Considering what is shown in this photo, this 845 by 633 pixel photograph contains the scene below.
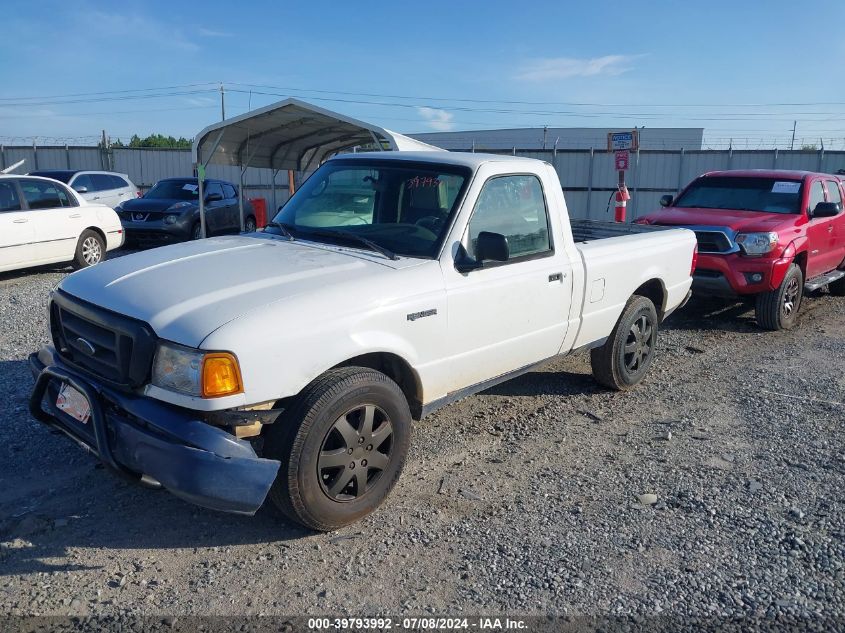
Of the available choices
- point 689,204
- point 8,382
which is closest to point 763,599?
point 8,382

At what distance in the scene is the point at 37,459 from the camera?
4.32 m

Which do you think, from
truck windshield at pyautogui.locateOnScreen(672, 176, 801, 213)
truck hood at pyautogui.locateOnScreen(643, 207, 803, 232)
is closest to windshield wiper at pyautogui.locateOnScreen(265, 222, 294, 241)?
truck hood at pyautogui.locateOnScreen(643, 207, 803, 232)

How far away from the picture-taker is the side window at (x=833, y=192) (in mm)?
9656

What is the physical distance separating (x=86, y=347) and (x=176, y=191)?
12407mm

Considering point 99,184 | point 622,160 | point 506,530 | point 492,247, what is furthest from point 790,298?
point 99,184

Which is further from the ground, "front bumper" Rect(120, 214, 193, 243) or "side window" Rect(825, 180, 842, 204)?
"side window" Rect(825, 180, 842, 204)

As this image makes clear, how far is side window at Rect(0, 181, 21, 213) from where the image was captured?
9961mm

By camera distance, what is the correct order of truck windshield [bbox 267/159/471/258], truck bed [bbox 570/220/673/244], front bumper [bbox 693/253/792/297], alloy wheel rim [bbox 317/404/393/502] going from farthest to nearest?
front bumper [bbox 693/253/792/297] → truck bed [bbox 570/220/673/244] → truck windshield [bbox 267/159/471/258] → alloy wheel rim [bbox 317/404/393/502]

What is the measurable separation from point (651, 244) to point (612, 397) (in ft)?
4.26

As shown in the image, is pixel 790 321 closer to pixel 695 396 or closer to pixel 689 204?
pixel 689 204

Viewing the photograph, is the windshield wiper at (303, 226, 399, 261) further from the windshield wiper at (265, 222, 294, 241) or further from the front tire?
the front tire

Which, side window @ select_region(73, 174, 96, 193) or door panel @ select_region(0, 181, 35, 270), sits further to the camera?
side window @ select_region(73, 174, 96, 193)

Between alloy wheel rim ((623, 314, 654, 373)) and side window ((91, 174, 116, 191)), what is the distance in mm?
14041

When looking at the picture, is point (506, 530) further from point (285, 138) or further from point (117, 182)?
point (117, 182)
